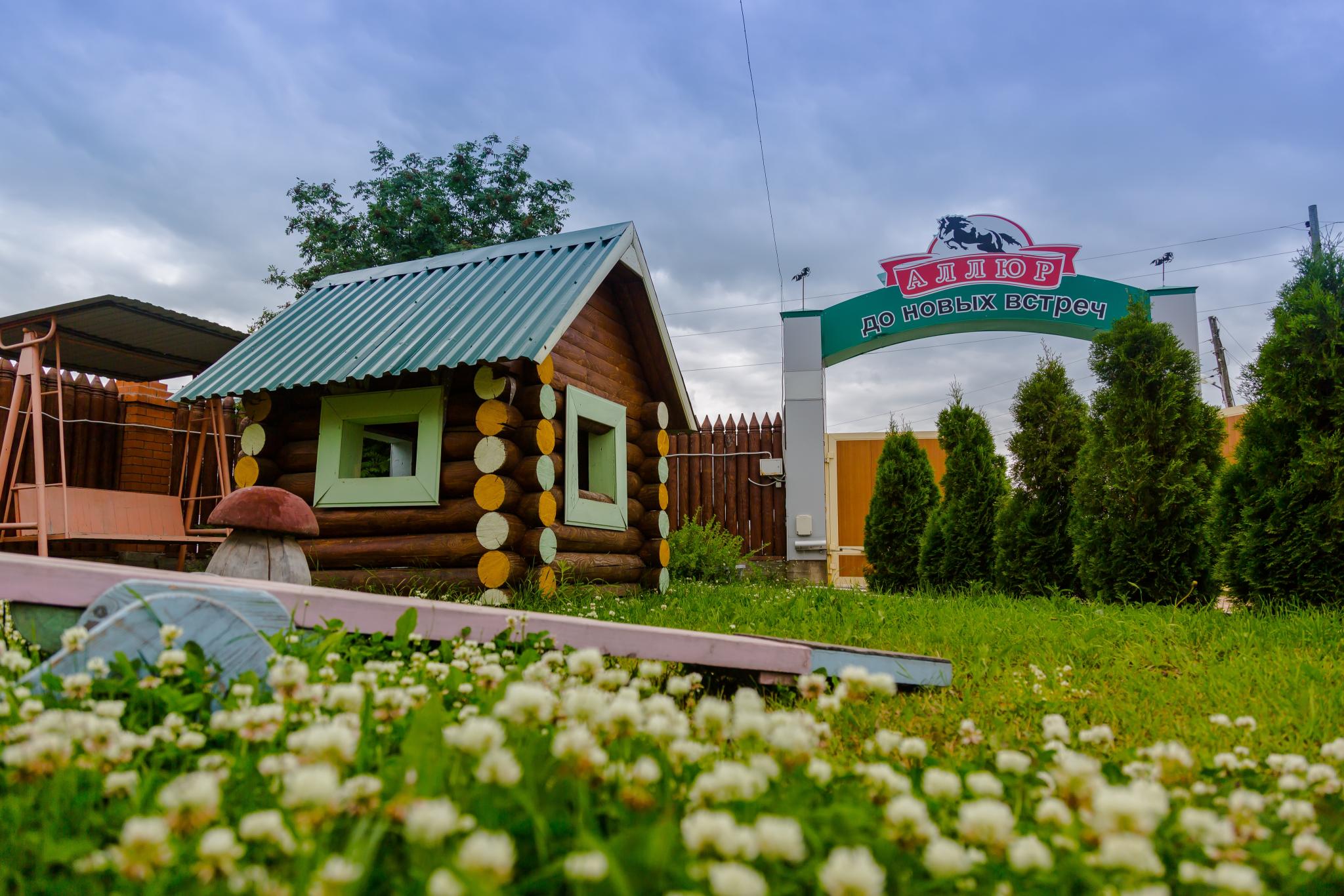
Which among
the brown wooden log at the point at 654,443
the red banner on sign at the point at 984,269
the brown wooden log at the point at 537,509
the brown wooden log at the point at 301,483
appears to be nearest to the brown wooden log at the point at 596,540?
the brown wooden log at the point at 537,509

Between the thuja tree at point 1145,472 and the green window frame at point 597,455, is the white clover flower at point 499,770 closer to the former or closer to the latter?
the green window frame at point 597,455

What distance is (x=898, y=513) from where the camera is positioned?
10164 mm

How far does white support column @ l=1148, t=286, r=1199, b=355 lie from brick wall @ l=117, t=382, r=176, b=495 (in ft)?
45.7

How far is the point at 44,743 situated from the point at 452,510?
17.3 ft

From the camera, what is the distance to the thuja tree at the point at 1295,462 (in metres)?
5.48

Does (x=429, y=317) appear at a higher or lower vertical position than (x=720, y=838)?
higher

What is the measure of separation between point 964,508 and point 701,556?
373 cm

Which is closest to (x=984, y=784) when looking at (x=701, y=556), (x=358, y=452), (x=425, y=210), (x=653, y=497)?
(x=358, y=452)

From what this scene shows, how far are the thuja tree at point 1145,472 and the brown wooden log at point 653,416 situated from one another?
4.27m

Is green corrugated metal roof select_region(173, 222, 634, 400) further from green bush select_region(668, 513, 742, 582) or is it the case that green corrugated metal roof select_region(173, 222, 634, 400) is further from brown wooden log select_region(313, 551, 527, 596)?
green bush select_region(668, 513, 742, 582)

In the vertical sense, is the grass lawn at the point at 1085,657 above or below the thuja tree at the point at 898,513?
below

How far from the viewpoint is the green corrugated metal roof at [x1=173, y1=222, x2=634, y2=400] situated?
614 cm

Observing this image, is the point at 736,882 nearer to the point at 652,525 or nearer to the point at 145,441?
the point at 652,525

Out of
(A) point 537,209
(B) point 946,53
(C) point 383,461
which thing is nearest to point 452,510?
(C) point 383,461
